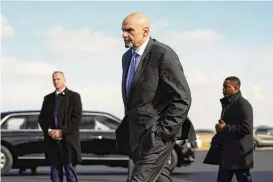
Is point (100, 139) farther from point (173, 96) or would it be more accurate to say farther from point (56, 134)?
point (173, 96)

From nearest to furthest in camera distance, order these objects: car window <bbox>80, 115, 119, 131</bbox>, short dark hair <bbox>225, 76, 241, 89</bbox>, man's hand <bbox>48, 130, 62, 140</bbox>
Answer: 1. short dark hair <bbox>225, 76, 241, 89</bbox>
2. man's hand <bbox>48, 130, 62, 140</bbox>
3. car window <bbox>80, 115, 119, 131</bbox>

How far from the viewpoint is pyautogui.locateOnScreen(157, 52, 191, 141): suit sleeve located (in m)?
5.54

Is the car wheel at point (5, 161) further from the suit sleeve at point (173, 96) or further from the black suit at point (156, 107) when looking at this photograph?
the suit sleeve at point (173, 96)

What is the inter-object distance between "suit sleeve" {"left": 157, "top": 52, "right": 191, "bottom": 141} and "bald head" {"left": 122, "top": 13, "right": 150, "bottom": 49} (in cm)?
22

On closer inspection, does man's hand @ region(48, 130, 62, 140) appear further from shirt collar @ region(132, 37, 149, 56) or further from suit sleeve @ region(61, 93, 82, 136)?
shirt collar @ region(132, 37, 149, 56)

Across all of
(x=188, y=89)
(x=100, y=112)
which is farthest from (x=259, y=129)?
(x=188, y=89)

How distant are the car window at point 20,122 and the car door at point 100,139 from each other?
1169 millimetres

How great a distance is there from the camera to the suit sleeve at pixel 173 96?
554 cm

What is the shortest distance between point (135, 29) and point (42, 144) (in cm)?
1248

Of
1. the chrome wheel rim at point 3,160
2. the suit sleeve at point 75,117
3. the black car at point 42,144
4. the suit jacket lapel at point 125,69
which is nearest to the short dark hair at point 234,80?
the suit sleeve at point 75,117

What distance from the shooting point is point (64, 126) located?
10242 mm

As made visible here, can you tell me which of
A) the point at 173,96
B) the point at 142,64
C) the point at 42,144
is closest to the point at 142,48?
the point at 142,64

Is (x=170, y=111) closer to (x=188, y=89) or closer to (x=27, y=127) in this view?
(x=188, y=89)

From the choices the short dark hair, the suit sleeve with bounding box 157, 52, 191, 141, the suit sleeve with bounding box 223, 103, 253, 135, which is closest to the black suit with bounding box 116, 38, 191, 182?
the suit sleeve with bounding box 157, 52, 191, 141
